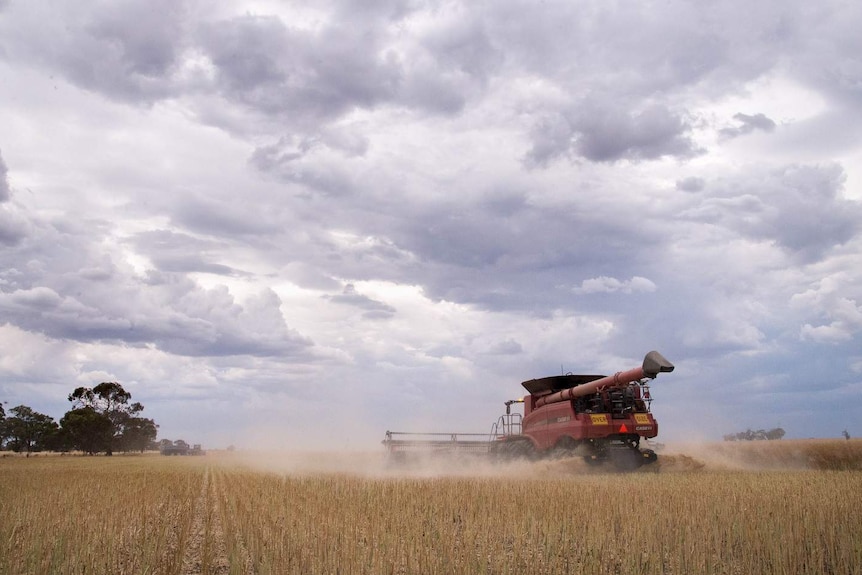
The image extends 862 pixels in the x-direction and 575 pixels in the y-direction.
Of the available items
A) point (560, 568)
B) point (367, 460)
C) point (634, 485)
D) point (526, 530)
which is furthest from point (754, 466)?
point (560, 568)

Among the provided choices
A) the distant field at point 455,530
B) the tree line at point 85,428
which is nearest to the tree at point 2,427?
the tree line at point 85,428

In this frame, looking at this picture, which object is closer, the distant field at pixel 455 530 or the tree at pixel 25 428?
the distant field at pixel 455 530

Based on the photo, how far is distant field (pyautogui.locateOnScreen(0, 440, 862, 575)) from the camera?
724 cm

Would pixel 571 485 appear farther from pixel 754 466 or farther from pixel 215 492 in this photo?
pixel 754 466

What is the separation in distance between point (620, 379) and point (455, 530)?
39.9 feet

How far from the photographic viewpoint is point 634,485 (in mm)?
14453

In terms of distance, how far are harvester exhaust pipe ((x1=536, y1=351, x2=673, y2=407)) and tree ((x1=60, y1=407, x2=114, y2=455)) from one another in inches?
3086

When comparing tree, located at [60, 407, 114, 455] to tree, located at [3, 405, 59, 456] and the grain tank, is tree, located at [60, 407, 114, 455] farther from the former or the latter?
the grain tank

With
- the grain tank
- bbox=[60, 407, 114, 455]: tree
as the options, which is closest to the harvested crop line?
the grain tank

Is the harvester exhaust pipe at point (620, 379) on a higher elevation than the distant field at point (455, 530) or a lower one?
higher

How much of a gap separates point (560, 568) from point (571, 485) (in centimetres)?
819

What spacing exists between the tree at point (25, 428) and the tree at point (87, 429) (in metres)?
15.4

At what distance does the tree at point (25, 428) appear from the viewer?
99.3 meters

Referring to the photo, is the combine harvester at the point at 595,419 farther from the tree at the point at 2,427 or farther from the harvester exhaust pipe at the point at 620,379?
the tree at the point at 2,427
